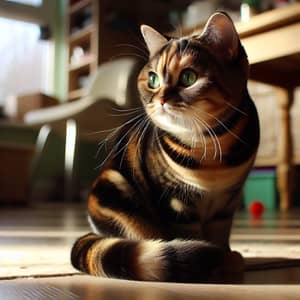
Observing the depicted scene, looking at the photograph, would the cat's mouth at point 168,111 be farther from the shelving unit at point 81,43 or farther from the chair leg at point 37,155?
the shelving unit at point 81,43

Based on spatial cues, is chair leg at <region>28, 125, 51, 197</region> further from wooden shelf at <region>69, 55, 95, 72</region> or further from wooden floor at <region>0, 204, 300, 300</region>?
wooden floor at <region>0, 204, 300, 300</region>

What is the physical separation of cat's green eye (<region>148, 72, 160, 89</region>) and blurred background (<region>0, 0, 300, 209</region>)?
2.11 meters

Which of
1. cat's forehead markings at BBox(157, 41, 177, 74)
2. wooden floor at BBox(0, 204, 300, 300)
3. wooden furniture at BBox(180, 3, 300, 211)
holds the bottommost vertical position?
wooden floor at BBox(0, 204, 300, 300)

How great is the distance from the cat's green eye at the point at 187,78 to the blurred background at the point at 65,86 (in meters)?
2.17

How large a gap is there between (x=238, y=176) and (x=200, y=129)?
9cm

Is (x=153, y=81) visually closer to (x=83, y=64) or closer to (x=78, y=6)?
(x=83, y=64)

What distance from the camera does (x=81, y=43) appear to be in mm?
4164

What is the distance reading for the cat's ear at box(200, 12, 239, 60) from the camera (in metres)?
0.75

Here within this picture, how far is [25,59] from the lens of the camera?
426cm

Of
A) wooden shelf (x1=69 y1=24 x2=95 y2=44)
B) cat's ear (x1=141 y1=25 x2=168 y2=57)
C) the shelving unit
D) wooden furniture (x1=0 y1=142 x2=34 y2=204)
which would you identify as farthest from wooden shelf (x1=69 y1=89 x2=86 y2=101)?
cat's ear (x1=141 y1=25 x2=168 y2=57)

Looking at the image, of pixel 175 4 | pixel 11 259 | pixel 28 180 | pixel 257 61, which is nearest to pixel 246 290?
pixel 11 259

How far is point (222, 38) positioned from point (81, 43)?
139 inches

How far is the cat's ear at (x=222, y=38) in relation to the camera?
75cm

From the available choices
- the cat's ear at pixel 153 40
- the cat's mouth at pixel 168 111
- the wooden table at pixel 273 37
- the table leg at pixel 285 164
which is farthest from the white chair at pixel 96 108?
the cat's mouth at pixel 168 111
